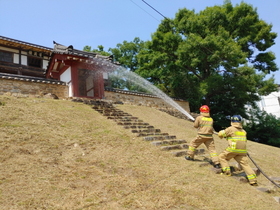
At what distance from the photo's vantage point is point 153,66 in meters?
20.1

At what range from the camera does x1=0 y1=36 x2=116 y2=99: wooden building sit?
13.3m

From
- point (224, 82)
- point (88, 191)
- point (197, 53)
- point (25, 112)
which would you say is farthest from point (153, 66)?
point (88, 191)

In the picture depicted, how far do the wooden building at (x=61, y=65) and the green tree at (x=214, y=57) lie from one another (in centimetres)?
585

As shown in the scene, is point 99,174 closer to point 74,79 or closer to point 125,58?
point 74,79

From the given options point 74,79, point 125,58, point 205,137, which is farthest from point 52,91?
point 125,58

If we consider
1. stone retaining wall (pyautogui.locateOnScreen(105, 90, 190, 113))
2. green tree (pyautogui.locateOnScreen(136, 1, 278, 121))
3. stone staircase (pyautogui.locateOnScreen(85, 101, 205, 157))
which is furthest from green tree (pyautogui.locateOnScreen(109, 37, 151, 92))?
stone staircase (pyautogui.locateOnScreen(85, 101, 205, 157))

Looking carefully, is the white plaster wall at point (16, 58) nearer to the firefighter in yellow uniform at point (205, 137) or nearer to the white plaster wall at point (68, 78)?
the white plaster wall at point (68, 78)

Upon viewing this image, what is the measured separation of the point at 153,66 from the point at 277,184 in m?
16.0

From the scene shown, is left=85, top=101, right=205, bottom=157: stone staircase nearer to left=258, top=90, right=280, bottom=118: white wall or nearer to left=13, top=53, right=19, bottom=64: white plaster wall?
left=13, top=53, right=19, bottom=64: white plaster wall

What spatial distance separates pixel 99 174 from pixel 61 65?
12.0m

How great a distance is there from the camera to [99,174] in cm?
466

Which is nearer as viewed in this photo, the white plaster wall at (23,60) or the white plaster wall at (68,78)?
the white plaster wall at (68,78)

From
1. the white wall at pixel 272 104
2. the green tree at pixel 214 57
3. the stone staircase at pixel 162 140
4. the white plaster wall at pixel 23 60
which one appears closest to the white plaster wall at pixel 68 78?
the stone staircase at pixel 162 140

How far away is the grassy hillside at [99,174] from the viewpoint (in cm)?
363
